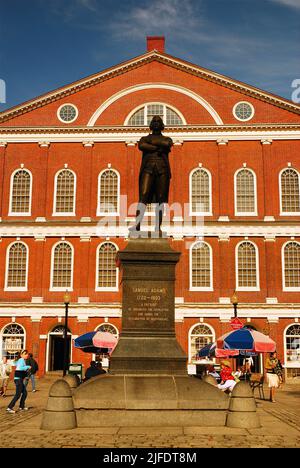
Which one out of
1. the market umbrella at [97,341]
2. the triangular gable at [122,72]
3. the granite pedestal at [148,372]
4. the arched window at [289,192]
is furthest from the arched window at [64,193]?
the granite pedestal at [148,372]

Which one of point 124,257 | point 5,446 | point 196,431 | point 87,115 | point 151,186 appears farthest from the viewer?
point 87,115

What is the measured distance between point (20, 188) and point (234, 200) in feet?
43.5

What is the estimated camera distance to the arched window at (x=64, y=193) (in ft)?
117

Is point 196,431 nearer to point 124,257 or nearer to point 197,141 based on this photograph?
point 124,257

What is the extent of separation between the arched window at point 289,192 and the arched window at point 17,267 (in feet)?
51.8

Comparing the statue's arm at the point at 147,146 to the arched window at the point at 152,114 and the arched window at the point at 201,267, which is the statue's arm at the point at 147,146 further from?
the arched window at the point at 152,114

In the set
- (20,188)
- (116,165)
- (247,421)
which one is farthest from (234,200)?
(247,421)

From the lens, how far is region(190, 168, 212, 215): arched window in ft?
115

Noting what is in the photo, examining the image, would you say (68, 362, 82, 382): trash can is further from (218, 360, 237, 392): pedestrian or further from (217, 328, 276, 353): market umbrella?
(218, 360, 237, 392): pedestrian

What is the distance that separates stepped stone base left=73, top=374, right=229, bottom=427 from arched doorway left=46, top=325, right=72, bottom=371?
23491 millimetres

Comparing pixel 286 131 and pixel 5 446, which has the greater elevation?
pixel 286 131

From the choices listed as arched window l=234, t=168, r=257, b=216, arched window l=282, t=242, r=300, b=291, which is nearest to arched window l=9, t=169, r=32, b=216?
arched window l=234, t=168, r=257, b=216

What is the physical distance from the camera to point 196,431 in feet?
33.8

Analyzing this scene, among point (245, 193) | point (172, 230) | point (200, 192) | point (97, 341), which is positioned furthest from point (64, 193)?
point (97, 341)
